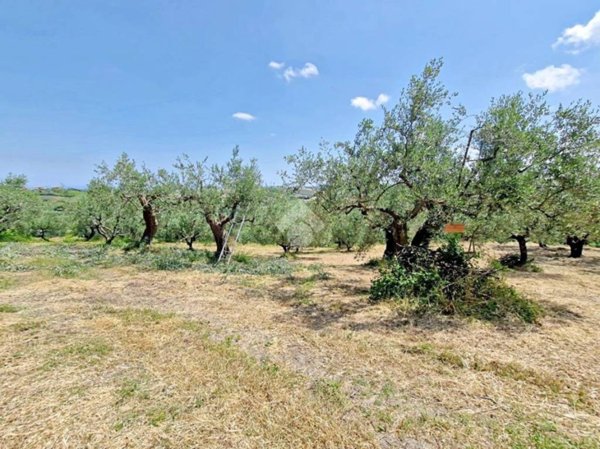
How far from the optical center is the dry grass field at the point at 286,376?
2598 millimetres

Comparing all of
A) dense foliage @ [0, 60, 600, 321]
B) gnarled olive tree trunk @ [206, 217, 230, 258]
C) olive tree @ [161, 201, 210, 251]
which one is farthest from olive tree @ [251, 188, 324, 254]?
dense foliage @ [0, 60, 600, 321]

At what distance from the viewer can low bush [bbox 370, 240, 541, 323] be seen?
5.95 meters

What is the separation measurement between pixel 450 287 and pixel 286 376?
4601 mm

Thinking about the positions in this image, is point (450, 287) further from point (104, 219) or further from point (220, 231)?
point (104, 219)

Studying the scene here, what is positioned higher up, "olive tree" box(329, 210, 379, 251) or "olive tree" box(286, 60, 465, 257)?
"olive tree" box(286, 60, 465, 257)

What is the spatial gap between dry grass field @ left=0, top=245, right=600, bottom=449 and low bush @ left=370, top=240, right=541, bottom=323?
39 cm

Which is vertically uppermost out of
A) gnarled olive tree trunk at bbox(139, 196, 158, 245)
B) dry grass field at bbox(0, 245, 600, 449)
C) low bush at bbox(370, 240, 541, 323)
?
gnarled olive tree trunk at bbox(139, 196, 158, 245)

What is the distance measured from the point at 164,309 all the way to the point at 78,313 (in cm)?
157

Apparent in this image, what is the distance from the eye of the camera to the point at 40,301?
652 cm

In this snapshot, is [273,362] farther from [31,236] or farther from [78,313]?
[31,236]

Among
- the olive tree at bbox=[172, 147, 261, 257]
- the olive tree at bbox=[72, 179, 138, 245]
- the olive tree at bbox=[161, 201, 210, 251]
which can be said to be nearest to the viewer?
the olive tree at bbox=[172, 147, 261, 257]

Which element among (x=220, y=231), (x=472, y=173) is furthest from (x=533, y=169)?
(x=220, y=231)

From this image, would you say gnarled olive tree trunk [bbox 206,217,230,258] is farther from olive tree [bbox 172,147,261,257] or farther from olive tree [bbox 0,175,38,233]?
olive tree [bbox 0,175,38,233]

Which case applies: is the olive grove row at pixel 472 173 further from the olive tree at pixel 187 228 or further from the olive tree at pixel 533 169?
the olive tree at pixel 187 228
